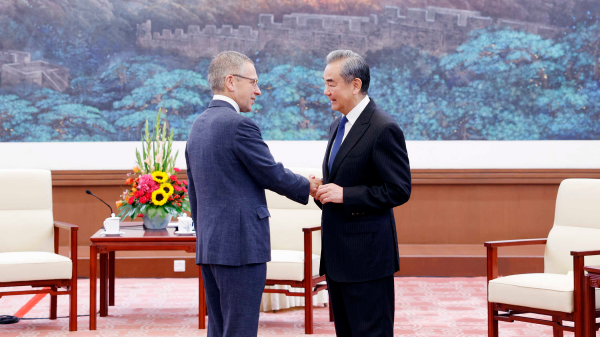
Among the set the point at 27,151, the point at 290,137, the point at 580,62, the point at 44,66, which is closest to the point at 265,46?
the point at 290,137

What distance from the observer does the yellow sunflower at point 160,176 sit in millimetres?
4172

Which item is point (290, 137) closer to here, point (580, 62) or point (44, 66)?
point (44, 66)

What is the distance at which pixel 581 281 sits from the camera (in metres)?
2.96

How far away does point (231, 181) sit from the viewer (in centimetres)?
222

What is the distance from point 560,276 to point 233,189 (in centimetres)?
210

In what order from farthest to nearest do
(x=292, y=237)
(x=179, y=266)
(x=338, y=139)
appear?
(x=179, y=266)
(x=292, y=237)
(x=338, y=139)

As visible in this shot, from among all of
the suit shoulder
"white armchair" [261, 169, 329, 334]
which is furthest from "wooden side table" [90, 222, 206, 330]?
the suit shoulder

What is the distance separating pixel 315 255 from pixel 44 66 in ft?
11.6

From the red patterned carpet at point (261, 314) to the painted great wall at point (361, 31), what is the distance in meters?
2.36

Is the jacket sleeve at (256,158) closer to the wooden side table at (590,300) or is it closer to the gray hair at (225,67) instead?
the gray hair at (225,67)

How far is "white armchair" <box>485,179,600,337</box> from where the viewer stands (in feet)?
9.86

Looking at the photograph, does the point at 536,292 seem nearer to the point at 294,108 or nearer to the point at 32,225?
the point at 32,225

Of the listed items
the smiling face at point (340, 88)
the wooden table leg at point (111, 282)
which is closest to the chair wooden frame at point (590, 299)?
the smiling face at point (340, 88)

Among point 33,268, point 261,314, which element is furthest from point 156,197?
point 261,314
